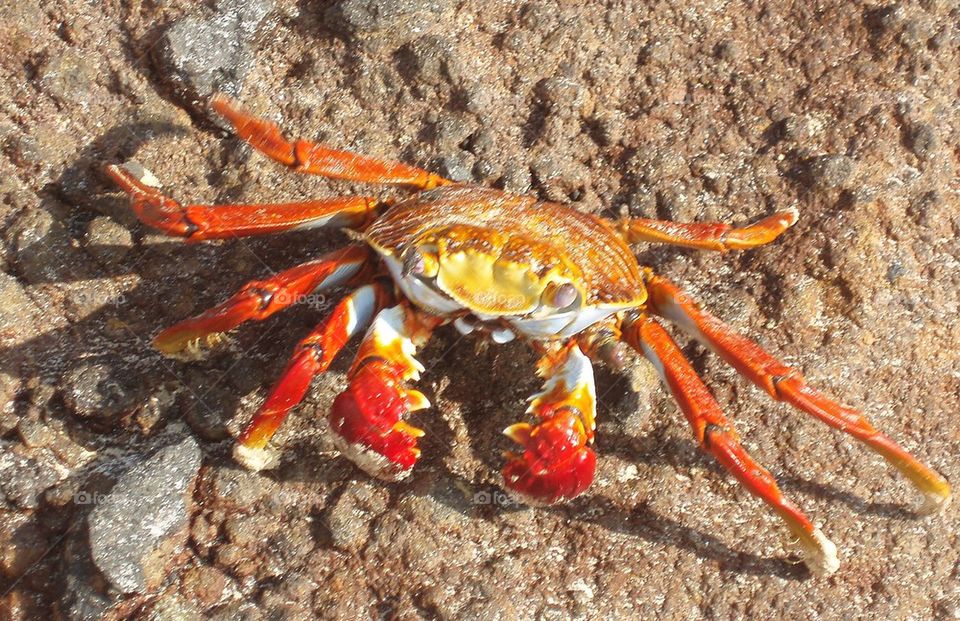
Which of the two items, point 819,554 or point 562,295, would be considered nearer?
point 562,295

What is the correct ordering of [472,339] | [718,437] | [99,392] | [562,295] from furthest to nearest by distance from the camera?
[472,339] < [99,392] < [718,437] < [562,295]

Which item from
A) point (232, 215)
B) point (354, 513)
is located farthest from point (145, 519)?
point (232, 215)

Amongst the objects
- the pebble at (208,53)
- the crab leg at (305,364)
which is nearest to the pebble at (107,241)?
the pebble at (208,53)

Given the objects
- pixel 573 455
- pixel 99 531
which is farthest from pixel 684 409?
pixel 99 531

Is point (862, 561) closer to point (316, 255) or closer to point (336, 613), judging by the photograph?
point (336, 613)

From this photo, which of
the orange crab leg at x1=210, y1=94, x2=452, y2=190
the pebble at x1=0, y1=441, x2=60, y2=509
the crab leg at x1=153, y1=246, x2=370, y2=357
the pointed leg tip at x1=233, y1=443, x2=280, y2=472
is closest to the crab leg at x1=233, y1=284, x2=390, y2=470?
the pointed leg tip at x1=233, y1=443, x2=280, y2=472

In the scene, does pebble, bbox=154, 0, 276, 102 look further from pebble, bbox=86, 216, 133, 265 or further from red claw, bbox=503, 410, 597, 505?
red claw, bbox=503, 410, 597, 505

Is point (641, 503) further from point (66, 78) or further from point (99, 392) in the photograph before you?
point (66, 78)
